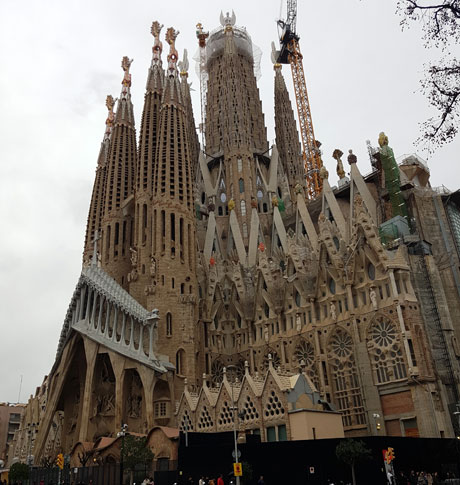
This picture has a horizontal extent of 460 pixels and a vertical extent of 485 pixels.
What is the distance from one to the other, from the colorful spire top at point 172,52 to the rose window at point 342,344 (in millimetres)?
27971

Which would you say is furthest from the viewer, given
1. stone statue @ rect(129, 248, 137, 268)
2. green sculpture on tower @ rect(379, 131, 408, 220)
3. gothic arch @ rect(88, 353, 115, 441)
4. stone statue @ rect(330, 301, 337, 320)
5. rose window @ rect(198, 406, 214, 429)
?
stone statue @ rect(129, 248, 137, 268)

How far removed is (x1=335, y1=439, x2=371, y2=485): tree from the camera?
61.7ft

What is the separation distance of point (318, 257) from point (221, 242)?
529 inches

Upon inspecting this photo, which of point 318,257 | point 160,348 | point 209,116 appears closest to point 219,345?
point 160,348

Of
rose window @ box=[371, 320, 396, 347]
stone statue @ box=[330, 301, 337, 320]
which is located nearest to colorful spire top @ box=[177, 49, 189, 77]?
stone statue @ box=[330, 301, 337, 320]

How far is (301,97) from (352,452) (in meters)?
59.4

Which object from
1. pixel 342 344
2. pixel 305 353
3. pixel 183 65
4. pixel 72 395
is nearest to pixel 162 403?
pixel 305 353

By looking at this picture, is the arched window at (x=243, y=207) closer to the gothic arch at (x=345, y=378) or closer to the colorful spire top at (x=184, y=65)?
the gothic arch at (x=345, y=378)

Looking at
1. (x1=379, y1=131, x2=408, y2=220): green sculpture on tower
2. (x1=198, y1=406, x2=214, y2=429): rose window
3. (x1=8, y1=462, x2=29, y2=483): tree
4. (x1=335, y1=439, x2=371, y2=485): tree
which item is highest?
(x1=379, y1=131, x2=408, y2=220): green sculpture on tower

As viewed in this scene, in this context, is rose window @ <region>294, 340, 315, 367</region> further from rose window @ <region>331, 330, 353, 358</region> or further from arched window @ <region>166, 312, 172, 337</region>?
arched window @ <region>166, 312, 172, 337</region>

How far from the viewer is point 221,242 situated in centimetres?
4697

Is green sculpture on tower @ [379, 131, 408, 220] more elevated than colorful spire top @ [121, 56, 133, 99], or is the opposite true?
colorful spire top @ [121, 56, 133, 99]

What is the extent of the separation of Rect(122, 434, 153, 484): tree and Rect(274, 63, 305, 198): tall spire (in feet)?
121

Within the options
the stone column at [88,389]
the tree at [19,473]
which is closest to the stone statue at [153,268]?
the stone column at [88,389]
